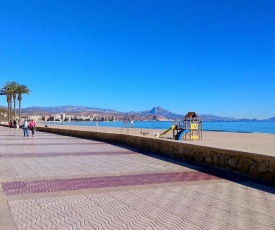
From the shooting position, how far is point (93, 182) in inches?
267

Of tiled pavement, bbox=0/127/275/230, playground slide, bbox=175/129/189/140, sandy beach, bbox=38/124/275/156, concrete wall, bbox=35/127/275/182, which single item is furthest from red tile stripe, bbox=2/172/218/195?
playground slide, bbox=175/129/189/140

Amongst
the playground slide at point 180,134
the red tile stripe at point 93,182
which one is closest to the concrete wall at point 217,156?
the red tile stripe at point 93,182

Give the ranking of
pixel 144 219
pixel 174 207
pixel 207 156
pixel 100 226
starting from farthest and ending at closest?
pixel 207 156 → pixel 174 207 → pixel 144 219 → pixel 100 226

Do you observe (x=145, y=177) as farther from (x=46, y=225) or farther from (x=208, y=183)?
(x=46, y=225)

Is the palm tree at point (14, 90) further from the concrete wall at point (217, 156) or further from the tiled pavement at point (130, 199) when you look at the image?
the tiled pavement at point (130, 199)

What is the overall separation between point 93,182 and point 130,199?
161 centimetres

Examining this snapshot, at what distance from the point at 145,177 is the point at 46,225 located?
3.58 meters

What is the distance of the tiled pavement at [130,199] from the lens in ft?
13.9

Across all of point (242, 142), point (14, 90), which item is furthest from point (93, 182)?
point (14, 90)

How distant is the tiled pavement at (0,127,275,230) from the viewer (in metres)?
4.23

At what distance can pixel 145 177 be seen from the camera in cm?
740

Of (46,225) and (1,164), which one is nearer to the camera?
(46,225)

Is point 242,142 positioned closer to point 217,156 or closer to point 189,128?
point 189,128

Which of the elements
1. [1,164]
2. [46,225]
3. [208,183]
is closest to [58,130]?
[1,164]
